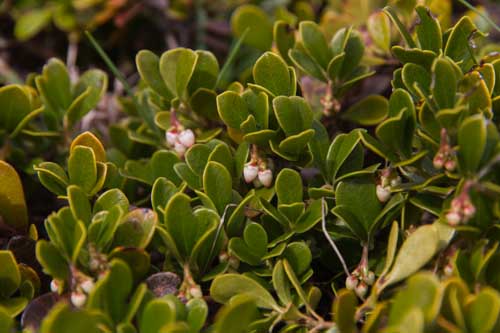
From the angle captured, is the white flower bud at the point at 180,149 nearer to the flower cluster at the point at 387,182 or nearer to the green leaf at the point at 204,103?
the green leaf at the point at 204,103

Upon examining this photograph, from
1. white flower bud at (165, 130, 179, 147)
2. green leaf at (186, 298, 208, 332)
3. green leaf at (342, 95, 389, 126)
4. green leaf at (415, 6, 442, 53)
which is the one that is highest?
green leaf at (415, 6, 442, 53)

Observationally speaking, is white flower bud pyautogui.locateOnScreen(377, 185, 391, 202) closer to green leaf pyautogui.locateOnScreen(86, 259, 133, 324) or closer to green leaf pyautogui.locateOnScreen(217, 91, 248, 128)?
green leaf pyautogui.locateOnScreen(217, 91, 248, 128)

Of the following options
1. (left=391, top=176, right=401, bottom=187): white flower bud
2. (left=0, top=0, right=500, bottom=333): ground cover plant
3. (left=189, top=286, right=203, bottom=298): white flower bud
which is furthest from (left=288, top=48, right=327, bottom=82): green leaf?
(left=189, top=286, right=203, bottom=298): white flower bud

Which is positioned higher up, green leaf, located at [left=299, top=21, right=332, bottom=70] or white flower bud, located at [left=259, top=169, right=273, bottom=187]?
green leaf, located at [left=299, top=21, right=332, bottom=70]

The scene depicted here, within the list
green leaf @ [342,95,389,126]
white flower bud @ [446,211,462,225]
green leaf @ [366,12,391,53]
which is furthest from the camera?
green leaf @ [366,12,391,53]

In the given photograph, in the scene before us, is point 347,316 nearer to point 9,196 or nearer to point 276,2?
point 9,196

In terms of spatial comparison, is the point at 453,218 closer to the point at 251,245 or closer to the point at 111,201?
the point at 251,245

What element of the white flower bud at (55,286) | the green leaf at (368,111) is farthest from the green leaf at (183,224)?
the green leaf at (368,111)
